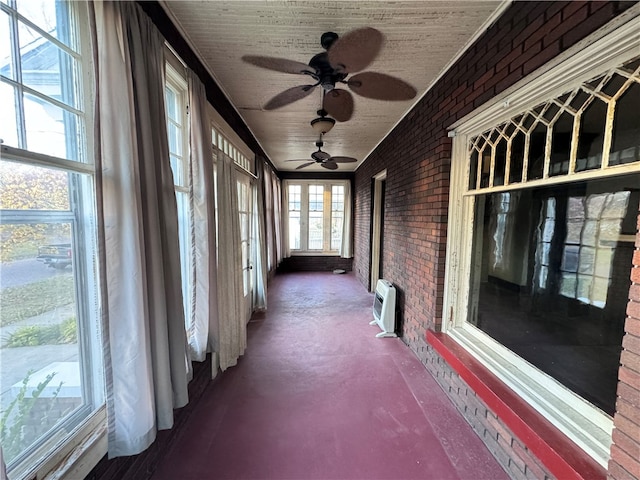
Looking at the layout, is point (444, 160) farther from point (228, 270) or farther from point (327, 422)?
point (327, 422)

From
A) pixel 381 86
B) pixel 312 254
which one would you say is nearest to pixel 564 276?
pixel 381 86

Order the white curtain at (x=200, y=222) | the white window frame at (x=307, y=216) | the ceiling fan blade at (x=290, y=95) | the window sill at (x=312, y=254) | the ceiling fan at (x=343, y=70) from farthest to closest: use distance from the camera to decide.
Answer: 1. the window sill at (x=312, y=254)
2. the white window frame at (x=307, y=216)
3. the ceiling fan blade at (x=290, y=95)
4. the white curtain at (x=200, y=222)
5. the ceiling fan at (x=343, y=70)

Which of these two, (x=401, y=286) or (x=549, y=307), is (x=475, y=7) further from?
(x=401, y=286)

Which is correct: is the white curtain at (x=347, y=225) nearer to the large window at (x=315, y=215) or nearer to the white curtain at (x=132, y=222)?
the large window at (x=315, y=215)

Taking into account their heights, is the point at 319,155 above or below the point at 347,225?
above

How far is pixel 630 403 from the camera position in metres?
0.94

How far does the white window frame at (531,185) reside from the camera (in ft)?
3.63

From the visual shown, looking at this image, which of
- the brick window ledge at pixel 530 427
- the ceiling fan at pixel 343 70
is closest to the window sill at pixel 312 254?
the ceiling fan at pixel 343 70

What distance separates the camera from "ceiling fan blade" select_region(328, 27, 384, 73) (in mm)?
1313

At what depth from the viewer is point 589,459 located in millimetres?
1098

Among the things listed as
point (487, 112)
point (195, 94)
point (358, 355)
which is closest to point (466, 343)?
point (358, 355)

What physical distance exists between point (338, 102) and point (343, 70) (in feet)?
1.35

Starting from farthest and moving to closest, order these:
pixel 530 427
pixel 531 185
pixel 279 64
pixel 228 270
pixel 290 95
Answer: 1. pixel 228 270
2. pixel 290 95
3. pixel 279 64
4. pixel 531 185
5. pixel 530 427

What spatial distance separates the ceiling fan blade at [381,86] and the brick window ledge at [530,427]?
2005mm
